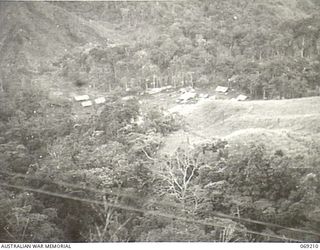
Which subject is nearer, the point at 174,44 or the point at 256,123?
the point at 256,123

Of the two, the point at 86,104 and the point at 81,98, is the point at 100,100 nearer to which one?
the point at 86,104

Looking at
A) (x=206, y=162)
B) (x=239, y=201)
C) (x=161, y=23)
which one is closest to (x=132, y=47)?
(x=161, y=23)

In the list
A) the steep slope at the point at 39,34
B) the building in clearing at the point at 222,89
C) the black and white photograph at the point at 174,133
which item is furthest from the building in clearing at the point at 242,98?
the steep slope at the point at 39,34

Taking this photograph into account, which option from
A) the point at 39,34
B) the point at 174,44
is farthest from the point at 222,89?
the point at 39,34

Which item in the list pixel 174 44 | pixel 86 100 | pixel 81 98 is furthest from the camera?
pixel 174 44

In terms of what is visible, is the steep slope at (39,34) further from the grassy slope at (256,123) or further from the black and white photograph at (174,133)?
the grassy slope at (256,123)
